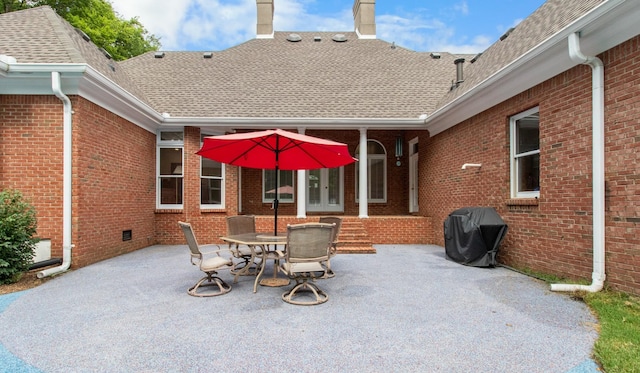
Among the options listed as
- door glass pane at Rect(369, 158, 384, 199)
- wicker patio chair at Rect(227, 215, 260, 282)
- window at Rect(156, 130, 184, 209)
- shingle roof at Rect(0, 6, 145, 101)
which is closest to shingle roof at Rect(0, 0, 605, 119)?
shingle roof at Rect(0, 6, 145, 101)

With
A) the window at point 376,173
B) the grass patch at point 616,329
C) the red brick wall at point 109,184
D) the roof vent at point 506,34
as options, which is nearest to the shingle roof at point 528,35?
the roof vent at point 506,34

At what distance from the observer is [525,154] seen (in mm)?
6473

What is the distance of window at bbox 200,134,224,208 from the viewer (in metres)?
10.3

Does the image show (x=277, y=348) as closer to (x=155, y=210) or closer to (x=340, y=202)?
(x=155, y=210)

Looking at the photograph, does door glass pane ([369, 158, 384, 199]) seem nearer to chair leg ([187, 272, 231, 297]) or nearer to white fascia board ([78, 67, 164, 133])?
white fascia board ([78, 67, 164, 133])

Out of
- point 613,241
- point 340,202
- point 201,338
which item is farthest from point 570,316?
point 340,202

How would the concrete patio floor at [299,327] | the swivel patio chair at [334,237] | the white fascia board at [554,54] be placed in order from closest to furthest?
the concrete patio floor at [299,327]
the white fascia board at [554,54]
the swivel patio chair at [334,237]

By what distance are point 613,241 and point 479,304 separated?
81.3 inches

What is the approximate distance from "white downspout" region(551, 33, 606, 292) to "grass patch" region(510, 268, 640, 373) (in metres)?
0.24

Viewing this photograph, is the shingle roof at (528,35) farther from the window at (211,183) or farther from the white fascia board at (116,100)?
the white fascia board at (116,100)

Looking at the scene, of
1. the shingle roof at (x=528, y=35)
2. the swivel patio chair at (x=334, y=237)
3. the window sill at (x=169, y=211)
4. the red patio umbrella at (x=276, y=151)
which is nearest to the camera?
the red patio umbrella at (x=276, y=151)

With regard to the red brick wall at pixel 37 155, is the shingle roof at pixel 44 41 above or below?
above

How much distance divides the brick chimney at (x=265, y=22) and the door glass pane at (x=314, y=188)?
7414 millimetres

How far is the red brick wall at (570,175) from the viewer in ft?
14.2
